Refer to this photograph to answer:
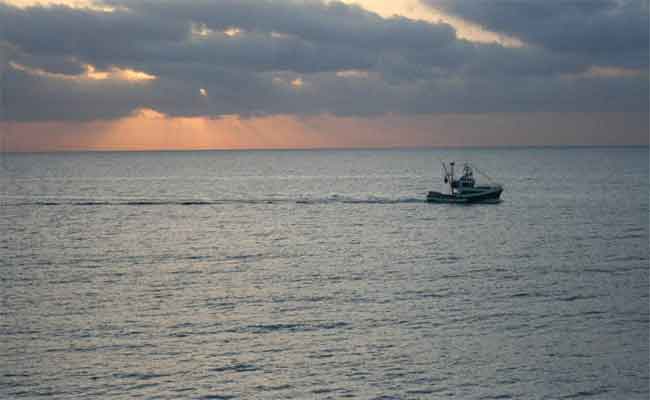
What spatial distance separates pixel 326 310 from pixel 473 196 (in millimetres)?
78279

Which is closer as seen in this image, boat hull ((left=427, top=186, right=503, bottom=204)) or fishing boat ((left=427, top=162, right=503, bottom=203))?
boat hull ((left=427, top=186, right=503, bottom=204))

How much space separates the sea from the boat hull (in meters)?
24.3

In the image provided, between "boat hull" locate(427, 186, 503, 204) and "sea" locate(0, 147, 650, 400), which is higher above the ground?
"boat hull" locate(427, 186, 503, 204)

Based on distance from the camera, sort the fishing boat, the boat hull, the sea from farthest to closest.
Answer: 1. the fishing boat
2. the boat hull
3. the sea

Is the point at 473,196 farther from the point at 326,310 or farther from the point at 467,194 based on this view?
the point at 326,310

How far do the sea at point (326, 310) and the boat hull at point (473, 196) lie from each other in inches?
958

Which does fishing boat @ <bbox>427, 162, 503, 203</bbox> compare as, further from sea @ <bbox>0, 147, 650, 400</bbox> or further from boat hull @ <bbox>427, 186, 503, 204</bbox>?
sea @ <bbox>0, 147, 650, 400</bbox>

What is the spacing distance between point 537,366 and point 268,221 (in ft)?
225

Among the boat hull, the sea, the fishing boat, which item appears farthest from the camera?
the fishing boat

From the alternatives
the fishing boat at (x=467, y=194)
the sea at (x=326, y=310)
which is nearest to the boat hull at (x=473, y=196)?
the fishing boat at (x=467, y=194)

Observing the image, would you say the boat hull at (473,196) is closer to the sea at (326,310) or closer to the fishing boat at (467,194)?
the fishing boat at (467,194)

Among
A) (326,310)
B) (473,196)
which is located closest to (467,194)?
(473,196)

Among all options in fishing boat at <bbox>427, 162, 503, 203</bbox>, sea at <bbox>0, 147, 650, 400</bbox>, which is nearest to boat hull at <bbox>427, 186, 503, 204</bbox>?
fishing boat at <bbox>427, 162, 503, 203</bbox>

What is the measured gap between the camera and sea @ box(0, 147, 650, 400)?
118 ft
